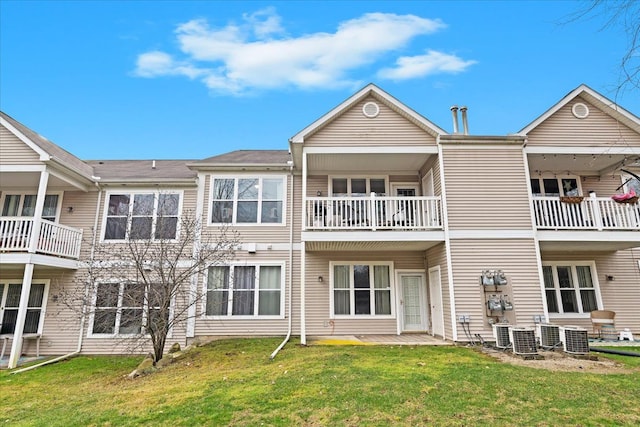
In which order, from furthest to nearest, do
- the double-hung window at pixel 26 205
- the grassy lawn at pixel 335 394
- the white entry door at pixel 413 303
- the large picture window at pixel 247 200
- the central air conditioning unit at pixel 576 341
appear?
the large picture window at pixel 247 200 < the double-hung window at pixel 26 205 < the white entry door at pixel 413 303 < the central air conditioning unit at pixel 576 341 < the grassy lawn at pixel 335 394

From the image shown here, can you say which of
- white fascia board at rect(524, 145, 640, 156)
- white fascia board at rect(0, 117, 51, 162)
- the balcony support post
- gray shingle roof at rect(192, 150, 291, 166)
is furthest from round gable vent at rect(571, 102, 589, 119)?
white fascia board at rect(0, 117, 51, 162)

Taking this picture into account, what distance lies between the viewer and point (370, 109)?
1159 centimetres

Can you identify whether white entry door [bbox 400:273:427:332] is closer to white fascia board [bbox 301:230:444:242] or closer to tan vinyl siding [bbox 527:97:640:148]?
white fascia board [bbox 301:230:444:242]

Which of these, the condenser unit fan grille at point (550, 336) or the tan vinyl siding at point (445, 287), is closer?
the condenser unit fan grille at point (550, 336)

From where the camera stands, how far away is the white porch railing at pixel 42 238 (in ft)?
33.6

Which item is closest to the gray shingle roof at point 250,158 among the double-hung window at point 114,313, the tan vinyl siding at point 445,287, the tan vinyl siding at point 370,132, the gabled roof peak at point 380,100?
the gabled roof peak at point 380,100

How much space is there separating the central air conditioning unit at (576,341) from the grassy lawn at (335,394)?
78 centimetres

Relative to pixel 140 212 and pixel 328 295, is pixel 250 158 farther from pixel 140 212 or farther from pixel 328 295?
pixel 328 295

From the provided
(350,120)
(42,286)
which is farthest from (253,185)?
(42,286)

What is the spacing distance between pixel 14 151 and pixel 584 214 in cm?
1845

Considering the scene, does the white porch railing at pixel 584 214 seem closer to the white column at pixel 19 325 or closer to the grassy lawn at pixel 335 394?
the grassy lawn at pixel 335 394

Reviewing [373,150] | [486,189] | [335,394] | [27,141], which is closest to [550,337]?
[486,189]

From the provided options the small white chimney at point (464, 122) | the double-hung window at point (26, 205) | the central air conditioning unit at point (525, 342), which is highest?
the small white chimney at point (464, 122)

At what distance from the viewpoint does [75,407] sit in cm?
594
